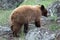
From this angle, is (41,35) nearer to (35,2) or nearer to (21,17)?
(21,17)

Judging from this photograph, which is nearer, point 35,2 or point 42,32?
point 42,32

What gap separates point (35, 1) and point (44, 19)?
498 centimetres

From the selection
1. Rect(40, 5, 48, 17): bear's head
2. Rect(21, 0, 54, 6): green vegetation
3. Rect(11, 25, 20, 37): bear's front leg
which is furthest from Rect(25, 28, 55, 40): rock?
Rect(21, 0, 54, 6): green vegetation

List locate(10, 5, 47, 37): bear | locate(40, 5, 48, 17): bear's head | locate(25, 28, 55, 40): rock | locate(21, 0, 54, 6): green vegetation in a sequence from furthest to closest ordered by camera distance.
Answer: locate(21, 0, 54, 6): green vegetation
locate(40, 5, 48, 17): bear's head
locate(10, 5, 47, 37): bear
locate(25, 28, 55, 40): rock

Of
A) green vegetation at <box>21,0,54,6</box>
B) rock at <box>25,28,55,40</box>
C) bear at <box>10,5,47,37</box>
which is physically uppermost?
green vegetation at <box>21,0,54,6</box>

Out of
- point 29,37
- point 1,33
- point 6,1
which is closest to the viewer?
point 29,37

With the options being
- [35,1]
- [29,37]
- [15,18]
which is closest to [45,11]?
[15,18]

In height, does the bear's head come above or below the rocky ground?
above

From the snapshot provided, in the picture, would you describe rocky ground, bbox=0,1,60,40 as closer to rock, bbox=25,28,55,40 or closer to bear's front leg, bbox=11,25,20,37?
rock, bbox=25,28,55,40

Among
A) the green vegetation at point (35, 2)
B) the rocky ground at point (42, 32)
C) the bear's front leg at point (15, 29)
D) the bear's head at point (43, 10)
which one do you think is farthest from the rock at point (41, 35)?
the green vegetation at point (35, 2)

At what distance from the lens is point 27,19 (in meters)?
7.49

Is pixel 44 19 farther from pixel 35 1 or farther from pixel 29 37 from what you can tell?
pixel 35 1

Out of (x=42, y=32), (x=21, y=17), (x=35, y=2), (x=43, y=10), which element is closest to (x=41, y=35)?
(x=42, y=32)

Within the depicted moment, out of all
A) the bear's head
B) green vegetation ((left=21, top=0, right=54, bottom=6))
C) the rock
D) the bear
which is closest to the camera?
the rock
